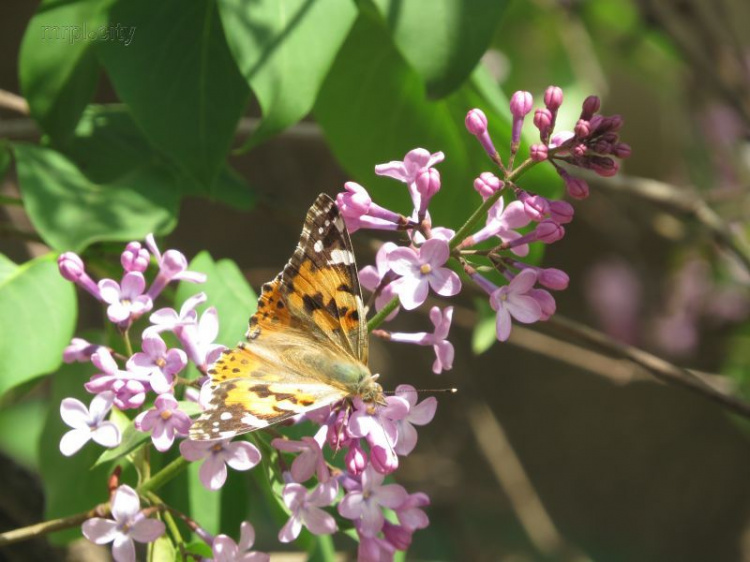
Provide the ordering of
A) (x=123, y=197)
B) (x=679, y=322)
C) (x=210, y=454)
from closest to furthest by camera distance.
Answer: (x=210, y=454), (x=123, y=197), (x=679, y=322)

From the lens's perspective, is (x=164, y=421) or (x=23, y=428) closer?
(x=164, y=421)

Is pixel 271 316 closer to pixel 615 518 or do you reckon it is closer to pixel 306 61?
pixel 306 61

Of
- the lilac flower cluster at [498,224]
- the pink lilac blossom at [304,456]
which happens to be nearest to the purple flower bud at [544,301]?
the lilac flower cluster at [498,224]

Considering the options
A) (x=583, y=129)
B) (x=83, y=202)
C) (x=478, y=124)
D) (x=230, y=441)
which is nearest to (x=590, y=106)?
(x=583, y=129)

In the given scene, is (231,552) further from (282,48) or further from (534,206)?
(282,48)

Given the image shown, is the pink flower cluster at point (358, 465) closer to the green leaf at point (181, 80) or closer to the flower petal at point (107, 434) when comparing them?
the flower petal at point (107, 434)

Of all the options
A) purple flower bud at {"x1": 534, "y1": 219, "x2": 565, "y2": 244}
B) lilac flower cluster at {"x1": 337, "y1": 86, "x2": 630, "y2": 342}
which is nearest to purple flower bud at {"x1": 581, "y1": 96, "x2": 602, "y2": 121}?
lilac flower cluster at {"x1": 337, "y1": 86, "x2": 630, "y2": 342}

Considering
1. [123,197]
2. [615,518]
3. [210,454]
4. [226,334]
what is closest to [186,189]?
[123,197]
